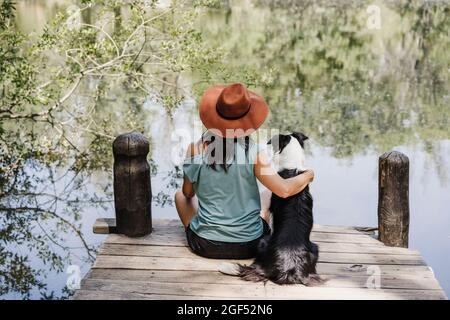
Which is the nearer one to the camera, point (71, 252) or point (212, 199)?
point (212, 199)

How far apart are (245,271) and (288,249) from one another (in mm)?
290

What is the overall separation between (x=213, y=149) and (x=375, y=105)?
822 cm

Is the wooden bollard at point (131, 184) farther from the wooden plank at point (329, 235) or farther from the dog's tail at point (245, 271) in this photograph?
the dog's tail at point (245, 271)

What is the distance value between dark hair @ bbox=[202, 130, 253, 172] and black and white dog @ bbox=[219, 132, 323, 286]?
25 centimetres

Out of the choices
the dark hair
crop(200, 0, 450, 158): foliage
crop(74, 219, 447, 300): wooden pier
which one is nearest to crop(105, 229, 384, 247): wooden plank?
crop(74, 219, 447, 300): wooden pier

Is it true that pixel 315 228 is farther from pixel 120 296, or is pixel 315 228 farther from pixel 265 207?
pixel 120 296

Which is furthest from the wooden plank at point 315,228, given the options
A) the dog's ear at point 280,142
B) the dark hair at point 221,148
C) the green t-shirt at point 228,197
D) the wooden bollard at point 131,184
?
the dog's ear at point 280,142

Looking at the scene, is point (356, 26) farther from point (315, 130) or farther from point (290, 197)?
point (290, 197)

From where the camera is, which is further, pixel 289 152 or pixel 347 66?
pixel 347 66

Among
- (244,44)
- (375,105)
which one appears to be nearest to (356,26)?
(244,44)

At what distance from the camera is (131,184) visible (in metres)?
4.30

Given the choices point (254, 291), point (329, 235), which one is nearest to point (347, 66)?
point (329, 235)

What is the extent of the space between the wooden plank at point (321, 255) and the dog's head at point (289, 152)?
0.68m

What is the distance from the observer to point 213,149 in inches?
148
